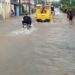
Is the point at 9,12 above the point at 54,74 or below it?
below

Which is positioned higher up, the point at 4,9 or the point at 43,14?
the point at 43,14

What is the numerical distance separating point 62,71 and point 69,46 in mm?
7461

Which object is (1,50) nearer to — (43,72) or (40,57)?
(40,57)

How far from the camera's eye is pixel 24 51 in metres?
16.6

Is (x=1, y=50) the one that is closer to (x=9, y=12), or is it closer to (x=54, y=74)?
(x=54, y=74)

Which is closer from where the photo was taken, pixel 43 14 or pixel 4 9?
pixel 43 14

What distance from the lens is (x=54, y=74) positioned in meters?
10.9

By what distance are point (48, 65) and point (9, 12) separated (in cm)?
5545

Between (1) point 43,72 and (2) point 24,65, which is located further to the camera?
(2) point 24,65

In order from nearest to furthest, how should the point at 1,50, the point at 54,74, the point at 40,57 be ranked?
1. the point at 54,74
2. the point at 40,57
3. the point at 1,50

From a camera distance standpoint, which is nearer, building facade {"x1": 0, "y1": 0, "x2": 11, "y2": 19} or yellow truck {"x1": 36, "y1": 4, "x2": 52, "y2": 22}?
yellow truck {"x1": 36, "y1": 4, "x2": 52, "y2": 22}

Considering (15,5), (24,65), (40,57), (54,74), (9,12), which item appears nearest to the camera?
(54,74)

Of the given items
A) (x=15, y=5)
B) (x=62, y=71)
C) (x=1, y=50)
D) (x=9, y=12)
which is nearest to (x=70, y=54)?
(x=1, y=50)

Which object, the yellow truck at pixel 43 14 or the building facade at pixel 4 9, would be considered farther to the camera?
the building facade at pixel 4 9
